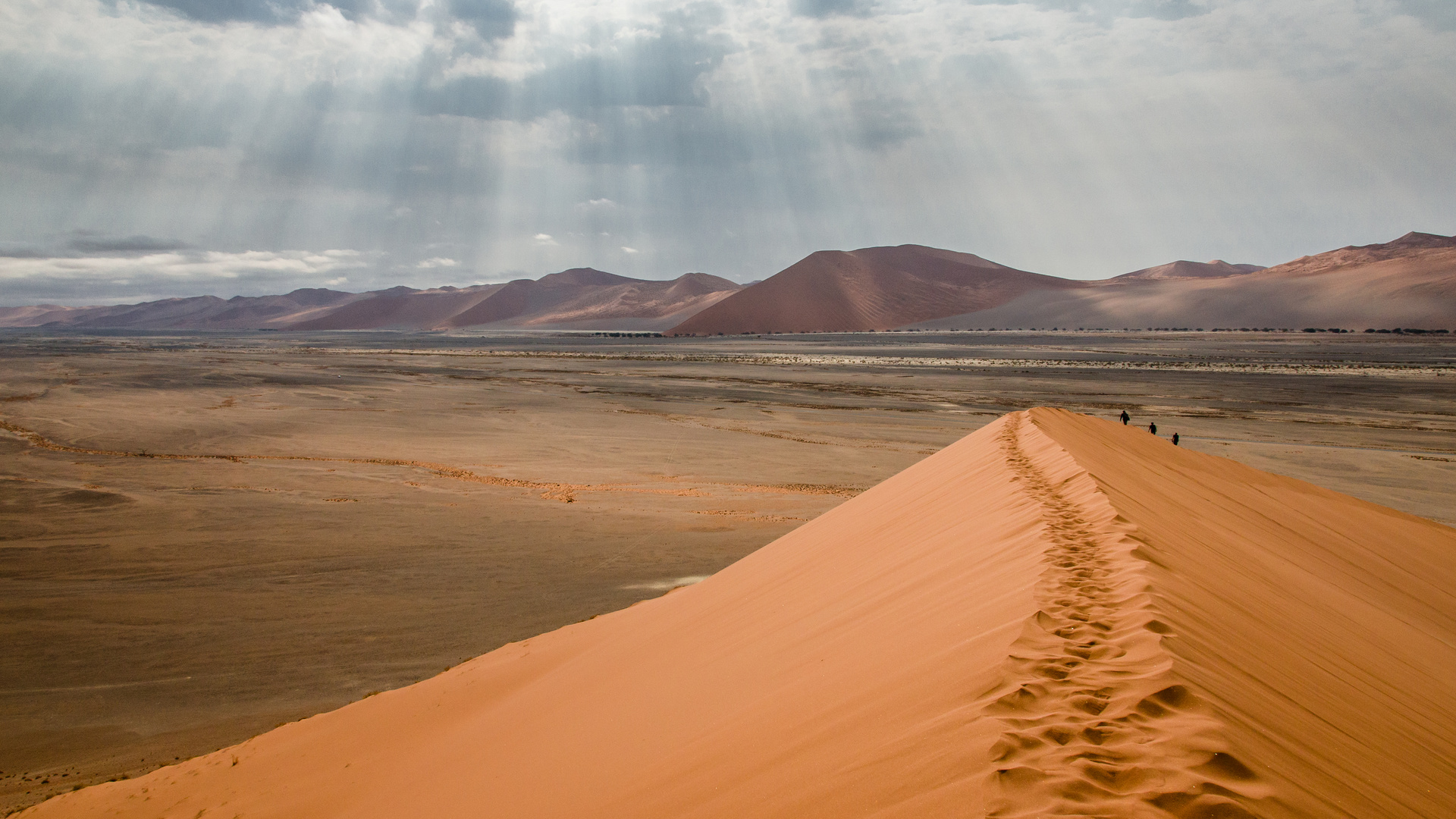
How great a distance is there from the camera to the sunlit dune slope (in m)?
1.72

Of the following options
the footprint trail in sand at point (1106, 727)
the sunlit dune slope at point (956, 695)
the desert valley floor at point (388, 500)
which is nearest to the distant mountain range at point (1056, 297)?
the desert valley floor at point (388, 500)

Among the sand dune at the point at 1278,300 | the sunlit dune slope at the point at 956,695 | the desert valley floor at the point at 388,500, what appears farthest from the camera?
the sand dune at the point at 1278,300

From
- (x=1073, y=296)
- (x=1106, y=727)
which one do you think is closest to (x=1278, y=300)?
(x=1073, y=296)

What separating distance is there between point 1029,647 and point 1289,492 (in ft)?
23.0

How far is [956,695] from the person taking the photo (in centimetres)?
204

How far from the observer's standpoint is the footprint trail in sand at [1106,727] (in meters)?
1.52

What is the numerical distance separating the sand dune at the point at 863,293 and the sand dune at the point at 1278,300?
227 inches

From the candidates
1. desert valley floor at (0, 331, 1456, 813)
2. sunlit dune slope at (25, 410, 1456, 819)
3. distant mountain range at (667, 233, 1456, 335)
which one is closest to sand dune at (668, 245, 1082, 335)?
distant mountain range at (667, 233, 1456, 335)

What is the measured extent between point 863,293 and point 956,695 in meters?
134

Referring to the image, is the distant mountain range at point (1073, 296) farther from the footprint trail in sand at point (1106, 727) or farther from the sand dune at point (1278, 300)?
the footprint trail in sand at point (1106, 727)

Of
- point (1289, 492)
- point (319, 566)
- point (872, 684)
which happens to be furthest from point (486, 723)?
point (1289, 492)

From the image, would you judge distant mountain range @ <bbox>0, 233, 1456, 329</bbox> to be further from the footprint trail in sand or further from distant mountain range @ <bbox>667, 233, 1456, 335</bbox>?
the footprint trail in sand

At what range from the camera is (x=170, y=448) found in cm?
1402

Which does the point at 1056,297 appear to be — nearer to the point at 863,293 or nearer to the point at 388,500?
the point at 863,293
